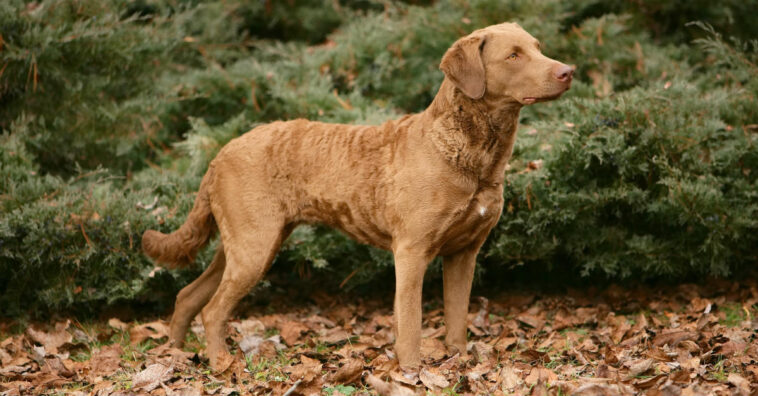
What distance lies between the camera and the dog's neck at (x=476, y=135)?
151 inches

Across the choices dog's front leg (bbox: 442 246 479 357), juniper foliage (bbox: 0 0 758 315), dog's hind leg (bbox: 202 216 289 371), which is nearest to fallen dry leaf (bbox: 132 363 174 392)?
dog's hind leg (bbox: 202 216 289 371)

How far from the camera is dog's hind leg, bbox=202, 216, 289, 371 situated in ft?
14.6

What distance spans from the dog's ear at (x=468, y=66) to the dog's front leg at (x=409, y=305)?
972 mm

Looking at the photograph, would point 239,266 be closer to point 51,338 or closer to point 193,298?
point 193,298

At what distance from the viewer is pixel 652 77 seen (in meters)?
6.79

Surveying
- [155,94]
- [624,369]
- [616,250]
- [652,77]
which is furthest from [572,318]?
[155,94]

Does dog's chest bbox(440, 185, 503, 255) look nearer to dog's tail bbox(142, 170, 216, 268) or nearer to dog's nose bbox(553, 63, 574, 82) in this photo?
dog's nose bbox(553, 63, 574, 82)

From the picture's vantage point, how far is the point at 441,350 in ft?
14.6

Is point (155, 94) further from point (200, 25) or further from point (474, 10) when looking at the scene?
point (474, 10)

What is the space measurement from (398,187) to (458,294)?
0.88m

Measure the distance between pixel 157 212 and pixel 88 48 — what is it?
2213mm

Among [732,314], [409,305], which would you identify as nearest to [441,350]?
[409,305]

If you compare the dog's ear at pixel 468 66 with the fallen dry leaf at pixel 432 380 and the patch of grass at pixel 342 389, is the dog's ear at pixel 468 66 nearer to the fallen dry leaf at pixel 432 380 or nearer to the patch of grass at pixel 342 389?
the fallen dry leaf at pixel 432 380

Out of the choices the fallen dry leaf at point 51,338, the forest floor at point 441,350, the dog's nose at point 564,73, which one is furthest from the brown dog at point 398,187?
the fallen dry leaf at point 51,338
